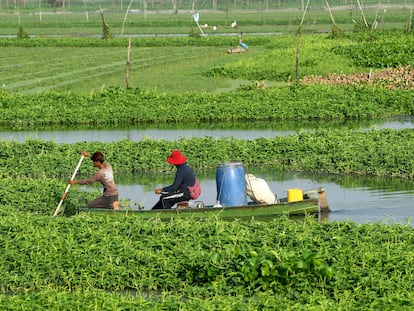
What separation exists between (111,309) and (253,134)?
15657 millimetres

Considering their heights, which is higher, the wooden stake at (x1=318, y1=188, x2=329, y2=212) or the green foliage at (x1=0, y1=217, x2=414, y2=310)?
the green foliage at (x1=0, y1=217, x2=414, y2=310)

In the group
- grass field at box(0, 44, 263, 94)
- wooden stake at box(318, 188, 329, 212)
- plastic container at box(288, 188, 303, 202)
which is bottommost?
grass field at box(0, 44, 263, 94)

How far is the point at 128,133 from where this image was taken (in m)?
27.8

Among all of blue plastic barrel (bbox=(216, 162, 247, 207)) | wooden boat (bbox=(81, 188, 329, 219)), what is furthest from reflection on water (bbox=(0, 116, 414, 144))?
wooden boat (bbox=(81, 188, 329, 219))

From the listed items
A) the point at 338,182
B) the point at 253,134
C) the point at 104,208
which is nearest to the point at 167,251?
the point at 104,208

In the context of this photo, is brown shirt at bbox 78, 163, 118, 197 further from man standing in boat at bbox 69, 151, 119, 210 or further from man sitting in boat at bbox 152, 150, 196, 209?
man sitting in boat at bbox 152, 150, 196, 209

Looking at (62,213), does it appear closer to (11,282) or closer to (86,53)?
(11,282)

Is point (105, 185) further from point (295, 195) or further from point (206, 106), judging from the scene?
point (206, 106)

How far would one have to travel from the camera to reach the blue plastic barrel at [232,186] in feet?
56.5

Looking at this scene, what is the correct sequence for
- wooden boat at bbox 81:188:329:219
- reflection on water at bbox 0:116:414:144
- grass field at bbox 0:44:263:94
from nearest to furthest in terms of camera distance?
wooden boat at bbox 81:188:329:219, reflection on water at bbox 0:116:414:144, grass field at bbox 0:44:263:94

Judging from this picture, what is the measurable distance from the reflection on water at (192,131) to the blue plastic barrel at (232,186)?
9.12m

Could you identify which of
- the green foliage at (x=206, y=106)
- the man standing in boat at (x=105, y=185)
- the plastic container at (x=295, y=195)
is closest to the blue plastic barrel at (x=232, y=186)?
the plastic container at (x=295, y=195)

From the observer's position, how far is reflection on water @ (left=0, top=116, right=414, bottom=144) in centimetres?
2692

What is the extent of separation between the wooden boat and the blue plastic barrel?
32 centimetres
